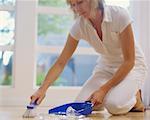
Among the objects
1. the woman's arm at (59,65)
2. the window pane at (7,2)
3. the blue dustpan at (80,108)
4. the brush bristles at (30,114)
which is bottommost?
the brush bristles at (30,114)

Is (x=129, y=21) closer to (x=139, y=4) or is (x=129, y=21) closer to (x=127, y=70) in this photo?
(x=127, y=70)

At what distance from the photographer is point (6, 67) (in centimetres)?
277

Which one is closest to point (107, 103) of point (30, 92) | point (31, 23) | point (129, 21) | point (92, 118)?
point (92, 118)

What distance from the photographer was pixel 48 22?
9.55ft

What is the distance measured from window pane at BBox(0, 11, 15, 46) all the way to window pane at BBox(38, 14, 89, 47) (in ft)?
0.74

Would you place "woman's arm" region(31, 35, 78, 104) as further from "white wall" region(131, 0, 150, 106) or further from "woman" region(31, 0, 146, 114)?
"white wall" region(131, 0, 150, 106)

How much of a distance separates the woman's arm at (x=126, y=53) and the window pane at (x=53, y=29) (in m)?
1.08

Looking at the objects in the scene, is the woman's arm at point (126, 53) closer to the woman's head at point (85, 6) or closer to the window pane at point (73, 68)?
the woman's head at point (85, 6)

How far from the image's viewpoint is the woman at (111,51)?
1779 millimetres

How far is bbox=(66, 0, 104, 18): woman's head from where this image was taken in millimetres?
1652

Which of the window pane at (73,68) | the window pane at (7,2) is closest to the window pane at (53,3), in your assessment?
the window pane at (7,2)

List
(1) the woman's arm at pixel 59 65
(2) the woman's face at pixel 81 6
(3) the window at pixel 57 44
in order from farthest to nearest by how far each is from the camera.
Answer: (3) the window at pixel 57 44, (1) the woman's arm at pixel 59 65, (2) the woman's face at pixel 81 6

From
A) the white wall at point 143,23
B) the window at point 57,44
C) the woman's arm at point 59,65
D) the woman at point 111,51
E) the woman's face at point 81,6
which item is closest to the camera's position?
the woman's face at point 81,6

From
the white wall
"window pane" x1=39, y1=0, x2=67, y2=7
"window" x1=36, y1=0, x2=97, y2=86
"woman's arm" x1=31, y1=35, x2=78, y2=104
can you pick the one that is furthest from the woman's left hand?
"window pane" x1=39, y1=0, x2=67, y2=7
